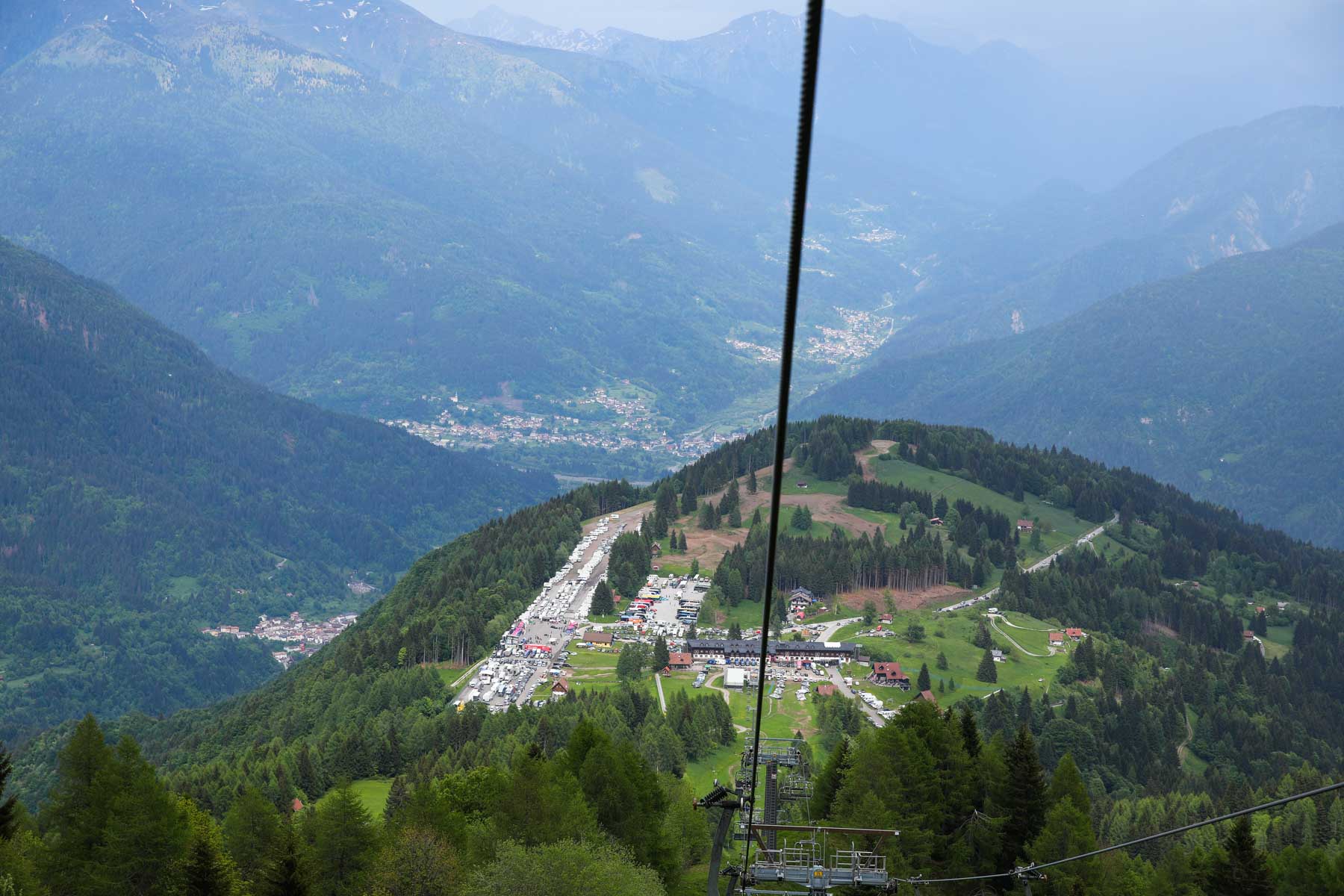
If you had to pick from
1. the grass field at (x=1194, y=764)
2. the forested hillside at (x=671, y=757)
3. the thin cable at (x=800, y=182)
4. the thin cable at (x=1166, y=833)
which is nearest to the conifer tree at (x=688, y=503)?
the forested hillside at (x=671, y=757)

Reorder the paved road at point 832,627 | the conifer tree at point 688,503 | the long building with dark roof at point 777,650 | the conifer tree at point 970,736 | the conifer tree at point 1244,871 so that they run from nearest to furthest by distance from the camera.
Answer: the conifer tree at point 1244,871 < the conifer tree at point 970,736 < the long building with dark roof at point 777,650 < the paved road at point 832,627 < the conifer tree at point 688,503

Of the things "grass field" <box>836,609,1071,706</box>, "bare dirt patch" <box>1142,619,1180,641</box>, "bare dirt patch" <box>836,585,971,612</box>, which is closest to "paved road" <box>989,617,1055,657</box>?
"grass field" <box>836,609,1071,706</box>

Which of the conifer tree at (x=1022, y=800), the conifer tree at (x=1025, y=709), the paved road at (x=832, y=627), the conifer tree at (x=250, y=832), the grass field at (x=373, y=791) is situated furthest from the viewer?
the paved road at (x=832, y=627)

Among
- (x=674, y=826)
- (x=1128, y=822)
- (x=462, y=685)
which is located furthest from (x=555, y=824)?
(x=462, y=685)

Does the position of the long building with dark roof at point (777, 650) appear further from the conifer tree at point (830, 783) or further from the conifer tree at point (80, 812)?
the conifer tree at point (80, 812)

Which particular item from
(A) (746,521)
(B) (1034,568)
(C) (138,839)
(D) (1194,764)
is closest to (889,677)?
(D) (1194,764)

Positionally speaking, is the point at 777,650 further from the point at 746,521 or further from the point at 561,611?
the point at 746,521

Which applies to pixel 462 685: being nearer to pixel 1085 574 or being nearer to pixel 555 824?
pixel 555 824
